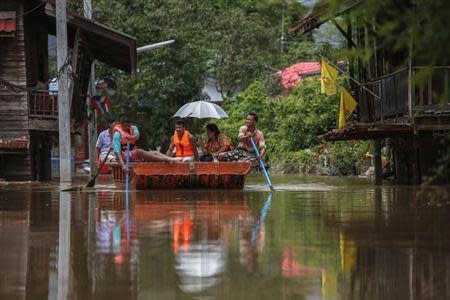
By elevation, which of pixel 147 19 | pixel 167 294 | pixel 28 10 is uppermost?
pixel 147 19

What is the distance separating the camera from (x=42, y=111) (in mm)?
25344

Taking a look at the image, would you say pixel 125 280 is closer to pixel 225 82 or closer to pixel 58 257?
pixel 58 257

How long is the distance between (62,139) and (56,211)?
1148 cm

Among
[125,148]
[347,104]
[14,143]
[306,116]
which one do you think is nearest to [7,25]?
[14,143]

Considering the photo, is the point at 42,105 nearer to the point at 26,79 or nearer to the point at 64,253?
the point at 26,79

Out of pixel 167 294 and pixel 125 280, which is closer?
pixel 167 294

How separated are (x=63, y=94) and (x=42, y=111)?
8.04 ft

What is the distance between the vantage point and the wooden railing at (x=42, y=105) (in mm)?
25188

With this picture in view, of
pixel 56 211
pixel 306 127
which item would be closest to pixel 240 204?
pixel 56 211

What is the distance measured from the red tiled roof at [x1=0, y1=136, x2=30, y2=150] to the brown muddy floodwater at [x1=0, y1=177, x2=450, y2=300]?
1203cm

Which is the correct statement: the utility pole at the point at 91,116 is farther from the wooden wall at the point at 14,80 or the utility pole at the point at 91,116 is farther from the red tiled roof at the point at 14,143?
the red tiled roof at the point at 14,143

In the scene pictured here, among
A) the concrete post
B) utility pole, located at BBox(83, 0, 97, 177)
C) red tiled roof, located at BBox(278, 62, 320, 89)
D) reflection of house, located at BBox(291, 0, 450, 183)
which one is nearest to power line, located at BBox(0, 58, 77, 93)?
utility pole, located at BBox(83, 0, 97, 177)

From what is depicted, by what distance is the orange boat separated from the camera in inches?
675

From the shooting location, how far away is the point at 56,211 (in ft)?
39.4
